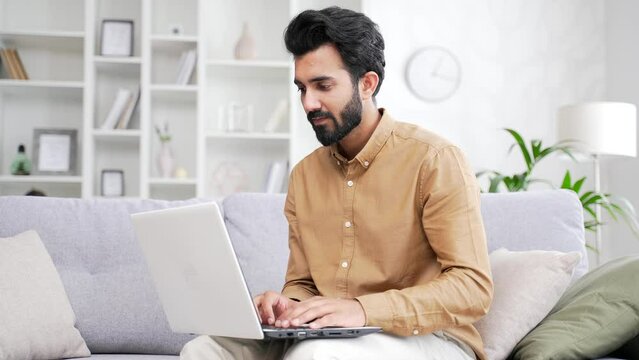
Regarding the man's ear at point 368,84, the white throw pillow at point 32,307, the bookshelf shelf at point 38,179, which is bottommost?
the white throw pillow at point 32,307

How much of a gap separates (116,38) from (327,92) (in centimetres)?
306

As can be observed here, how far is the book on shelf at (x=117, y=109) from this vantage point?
440 cm

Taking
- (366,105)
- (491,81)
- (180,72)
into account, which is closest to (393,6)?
(491,81)

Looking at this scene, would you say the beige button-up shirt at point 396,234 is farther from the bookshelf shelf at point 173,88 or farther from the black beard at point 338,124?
the bookshelf shelf at point 173,88

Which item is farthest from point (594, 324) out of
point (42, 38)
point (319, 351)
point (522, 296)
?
point (42, 38)

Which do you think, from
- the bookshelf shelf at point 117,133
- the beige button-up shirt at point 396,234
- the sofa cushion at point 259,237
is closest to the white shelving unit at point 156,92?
the bookshelf shelf at point 117,133

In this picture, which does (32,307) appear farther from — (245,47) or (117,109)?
(245,47)

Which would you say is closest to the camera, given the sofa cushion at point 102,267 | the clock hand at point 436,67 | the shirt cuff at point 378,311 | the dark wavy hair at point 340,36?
the shirt cuff at point 378,311

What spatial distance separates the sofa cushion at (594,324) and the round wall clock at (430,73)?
119 inches

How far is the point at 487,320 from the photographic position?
1854mm

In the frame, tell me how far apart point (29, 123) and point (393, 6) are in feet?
7.37

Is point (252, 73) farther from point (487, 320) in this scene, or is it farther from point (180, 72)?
point (487, 320)

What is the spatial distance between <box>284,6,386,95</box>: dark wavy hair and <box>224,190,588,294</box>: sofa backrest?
2.37 ft

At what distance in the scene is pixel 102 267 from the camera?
2293 millimetres
